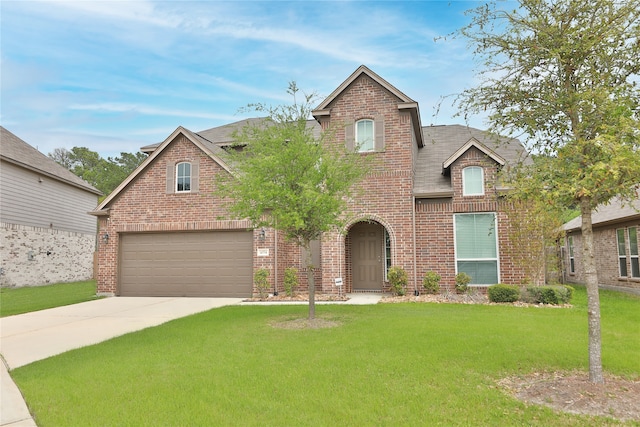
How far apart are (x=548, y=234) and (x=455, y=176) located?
3.32 meters

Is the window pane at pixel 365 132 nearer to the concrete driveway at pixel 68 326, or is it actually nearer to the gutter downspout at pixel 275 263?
the gutter downspout at pixel 275 263

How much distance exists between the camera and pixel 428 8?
10.2 meters

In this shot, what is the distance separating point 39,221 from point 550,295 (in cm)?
2232

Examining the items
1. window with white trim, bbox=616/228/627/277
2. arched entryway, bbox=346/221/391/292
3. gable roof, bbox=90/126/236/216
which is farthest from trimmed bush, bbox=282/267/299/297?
window with white trim, bbox=616/228/627/277

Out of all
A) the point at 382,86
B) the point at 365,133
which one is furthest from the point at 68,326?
the point at 382,86

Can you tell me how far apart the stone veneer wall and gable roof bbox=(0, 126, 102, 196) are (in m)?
2.84

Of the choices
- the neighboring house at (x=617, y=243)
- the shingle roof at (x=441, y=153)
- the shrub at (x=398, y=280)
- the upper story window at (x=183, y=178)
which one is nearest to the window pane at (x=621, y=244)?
the neighboring house at (x=617, y=243)

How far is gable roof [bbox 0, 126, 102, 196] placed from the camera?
20.2 meters

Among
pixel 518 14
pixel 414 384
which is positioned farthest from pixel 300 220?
pixel 518 14

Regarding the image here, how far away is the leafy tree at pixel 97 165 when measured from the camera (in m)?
46.4

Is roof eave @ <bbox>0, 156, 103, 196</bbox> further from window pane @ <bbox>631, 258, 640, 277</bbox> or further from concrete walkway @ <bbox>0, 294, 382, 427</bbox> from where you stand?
window pane @ <bbox>631, 258, 640, 277</bbox>

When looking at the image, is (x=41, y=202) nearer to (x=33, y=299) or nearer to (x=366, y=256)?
(x=33, y=299)

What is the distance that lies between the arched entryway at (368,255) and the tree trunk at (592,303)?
1006 cm

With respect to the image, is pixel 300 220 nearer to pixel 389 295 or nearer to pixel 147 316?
pixel 147 316
